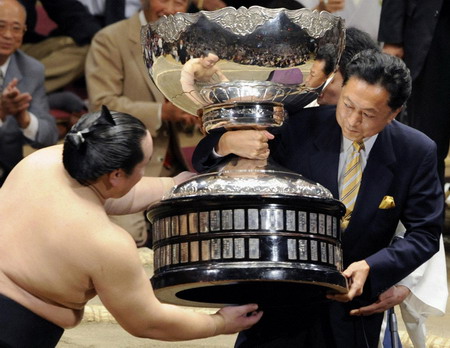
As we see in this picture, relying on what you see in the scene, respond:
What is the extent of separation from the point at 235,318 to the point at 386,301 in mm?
486

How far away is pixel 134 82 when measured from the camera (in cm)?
545

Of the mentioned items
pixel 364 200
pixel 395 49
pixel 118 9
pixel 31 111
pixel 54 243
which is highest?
pixel 54 243

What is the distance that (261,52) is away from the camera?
2.87 meters

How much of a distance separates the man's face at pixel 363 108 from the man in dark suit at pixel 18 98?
2539mm

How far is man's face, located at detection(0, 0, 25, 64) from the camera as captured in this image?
539 cm

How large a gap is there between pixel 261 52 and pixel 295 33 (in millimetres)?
90

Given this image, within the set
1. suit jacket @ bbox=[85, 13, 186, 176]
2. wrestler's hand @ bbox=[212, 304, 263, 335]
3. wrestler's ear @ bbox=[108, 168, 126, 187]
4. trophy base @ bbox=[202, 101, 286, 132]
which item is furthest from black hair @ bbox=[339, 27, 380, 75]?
suit jacket @ bbox=[85, 13, 186, 176]

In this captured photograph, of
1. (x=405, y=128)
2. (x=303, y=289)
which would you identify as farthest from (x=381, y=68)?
(x=303, y=289)

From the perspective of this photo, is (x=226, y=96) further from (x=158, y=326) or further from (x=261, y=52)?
(x=158, y=326)

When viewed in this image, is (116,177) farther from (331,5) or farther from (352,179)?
(331,5)

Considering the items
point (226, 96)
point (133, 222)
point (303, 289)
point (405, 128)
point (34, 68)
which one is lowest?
point (133, 222)

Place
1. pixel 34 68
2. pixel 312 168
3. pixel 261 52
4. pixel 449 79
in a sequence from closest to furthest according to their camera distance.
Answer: pixel 261 52 → pixel 312 168 → pixel 449 79 → pixel 34 68

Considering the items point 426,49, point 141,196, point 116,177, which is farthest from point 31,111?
point 116,177

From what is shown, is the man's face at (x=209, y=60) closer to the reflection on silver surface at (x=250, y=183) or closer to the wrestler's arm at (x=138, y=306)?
the reflection on silver surface at (x=250, y=183)
